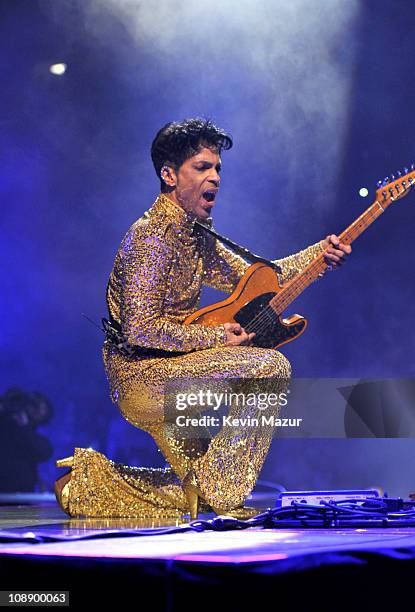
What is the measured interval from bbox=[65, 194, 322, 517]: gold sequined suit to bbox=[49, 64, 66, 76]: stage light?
2.17 metres

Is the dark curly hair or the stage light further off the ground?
the stage light

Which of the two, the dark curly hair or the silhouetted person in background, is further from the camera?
the silhouetted person in background

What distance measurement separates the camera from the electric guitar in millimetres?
3461

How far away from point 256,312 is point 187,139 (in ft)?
2.43

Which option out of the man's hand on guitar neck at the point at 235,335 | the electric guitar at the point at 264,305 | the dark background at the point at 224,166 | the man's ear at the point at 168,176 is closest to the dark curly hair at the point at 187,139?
the man's ear at the point at 168,176

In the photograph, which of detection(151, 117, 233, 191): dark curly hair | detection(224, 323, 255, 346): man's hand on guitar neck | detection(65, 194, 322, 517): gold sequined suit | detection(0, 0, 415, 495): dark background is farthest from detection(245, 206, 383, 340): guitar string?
detection(0, 0, 415, 495): dark background

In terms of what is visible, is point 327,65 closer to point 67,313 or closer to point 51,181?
point 51,181

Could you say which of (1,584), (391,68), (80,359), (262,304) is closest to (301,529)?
(1,584)

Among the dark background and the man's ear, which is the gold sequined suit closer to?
the man's ear

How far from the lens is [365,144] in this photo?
17.6ft

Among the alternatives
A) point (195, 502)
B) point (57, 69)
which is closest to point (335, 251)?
point (195, 502)

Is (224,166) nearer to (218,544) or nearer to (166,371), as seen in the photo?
(166,371)

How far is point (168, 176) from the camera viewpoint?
11.8ft

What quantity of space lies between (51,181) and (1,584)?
404 centimetres
